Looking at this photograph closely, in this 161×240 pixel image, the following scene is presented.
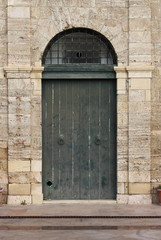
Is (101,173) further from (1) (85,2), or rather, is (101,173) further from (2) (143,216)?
(1) (85,2)

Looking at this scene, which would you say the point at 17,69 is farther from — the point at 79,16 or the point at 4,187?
the point at 4,187

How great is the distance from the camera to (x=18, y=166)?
43.3ft

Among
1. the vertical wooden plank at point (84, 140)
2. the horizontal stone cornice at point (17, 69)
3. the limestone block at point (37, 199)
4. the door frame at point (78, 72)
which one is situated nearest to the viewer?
the horizontal stone cornice at point (17, 69)

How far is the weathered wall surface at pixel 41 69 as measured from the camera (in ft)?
43.2

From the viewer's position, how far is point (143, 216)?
11711 mm

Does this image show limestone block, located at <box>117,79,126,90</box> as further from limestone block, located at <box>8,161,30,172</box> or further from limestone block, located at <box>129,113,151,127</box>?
limestone block, located at <box>8,161,30,172</box>

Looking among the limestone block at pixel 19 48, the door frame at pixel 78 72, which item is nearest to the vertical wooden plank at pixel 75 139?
the door frame at pixel 78 72

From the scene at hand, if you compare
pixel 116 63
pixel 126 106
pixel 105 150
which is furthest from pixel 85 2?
pixel 105 150

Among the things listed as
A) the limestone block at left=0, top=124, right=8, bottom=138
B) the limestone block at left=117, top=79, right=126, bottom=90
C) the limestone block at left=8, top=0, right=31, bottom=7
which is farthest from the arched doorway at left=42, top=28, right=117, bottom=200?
the limestone block at left=8, top=0, right=31, bottom=7

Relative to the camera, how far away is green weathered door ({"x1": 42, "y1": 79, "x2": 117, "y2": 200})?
13453mm

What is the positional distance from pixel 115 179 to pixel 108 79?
229 cm

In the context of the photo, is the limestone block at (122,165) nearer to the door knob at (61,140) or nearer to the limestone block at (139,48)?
the door knob at (61,140)

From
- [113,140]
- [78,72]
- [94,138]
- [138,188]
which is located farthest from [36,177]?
[78,72]

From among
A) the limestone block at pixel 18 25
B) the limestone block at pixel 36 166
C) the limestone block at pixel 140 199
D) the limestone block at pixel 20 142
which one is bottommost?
the limestone block at pixel 140 199
